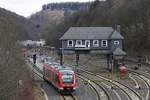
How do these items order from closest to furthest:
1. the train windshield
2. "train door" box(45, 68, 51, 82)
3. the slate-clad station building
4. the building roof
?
the train windshield → "train door" box(45, 68, 51, 82) → the slate-clad station building → the building roof

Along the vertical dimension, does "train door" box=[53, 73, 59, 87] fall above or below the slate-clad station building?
below

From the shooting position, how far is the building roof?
250 feet

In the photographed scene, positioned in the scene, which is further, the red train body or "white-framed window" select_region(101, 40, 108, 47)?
"white-framed window" select_region(101, 40, 108, 47)

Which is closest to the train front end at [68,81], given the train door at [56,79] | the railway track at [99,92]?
the train door at [56,79]

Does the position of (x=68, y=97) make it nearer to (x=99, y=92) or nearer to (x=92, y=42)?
(x=99, y=92)

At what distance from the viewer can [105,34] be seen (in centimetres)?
7744

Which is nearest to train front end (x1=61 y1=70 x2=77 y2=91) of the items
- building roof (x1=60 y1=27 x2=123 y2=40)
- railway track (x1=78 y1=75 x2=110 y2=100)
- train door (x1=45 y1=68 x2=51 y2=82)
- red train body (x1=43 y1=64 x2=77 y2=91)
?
red train body (x1=43 y1=64 x2=77 y2=91)

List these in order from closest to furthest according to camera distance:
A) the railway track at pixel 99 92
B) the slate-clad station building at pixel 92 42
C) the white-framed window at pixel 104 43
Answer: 1. the railway track at pixel 99 92
2. the slate-clad station building at pixel 92 42
3. the white-framed window at pixel 104 43

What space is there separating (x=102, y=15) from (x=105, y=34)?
268ft

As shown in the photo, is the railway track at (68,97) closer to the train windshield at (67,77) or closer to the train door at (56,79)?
the train windshield at (67,77)

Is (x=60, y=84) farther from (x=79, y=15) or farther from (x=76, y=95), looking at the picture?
(x=79, y=15)

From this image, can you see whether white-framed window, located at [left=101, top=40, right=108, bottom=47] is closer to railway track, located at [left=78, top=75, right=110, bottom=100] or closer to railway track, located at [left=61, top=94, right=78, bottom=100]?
railway track, located at [left=78, top=75, right=110, bottom=100]

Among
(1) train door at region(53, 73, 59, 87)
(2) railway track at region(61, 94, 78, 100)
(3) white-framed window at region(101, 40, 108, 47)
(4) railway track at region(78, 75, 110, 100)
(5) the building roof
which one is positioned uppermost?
(5) the building roof

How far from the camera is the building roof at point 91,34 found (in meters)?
76.2
